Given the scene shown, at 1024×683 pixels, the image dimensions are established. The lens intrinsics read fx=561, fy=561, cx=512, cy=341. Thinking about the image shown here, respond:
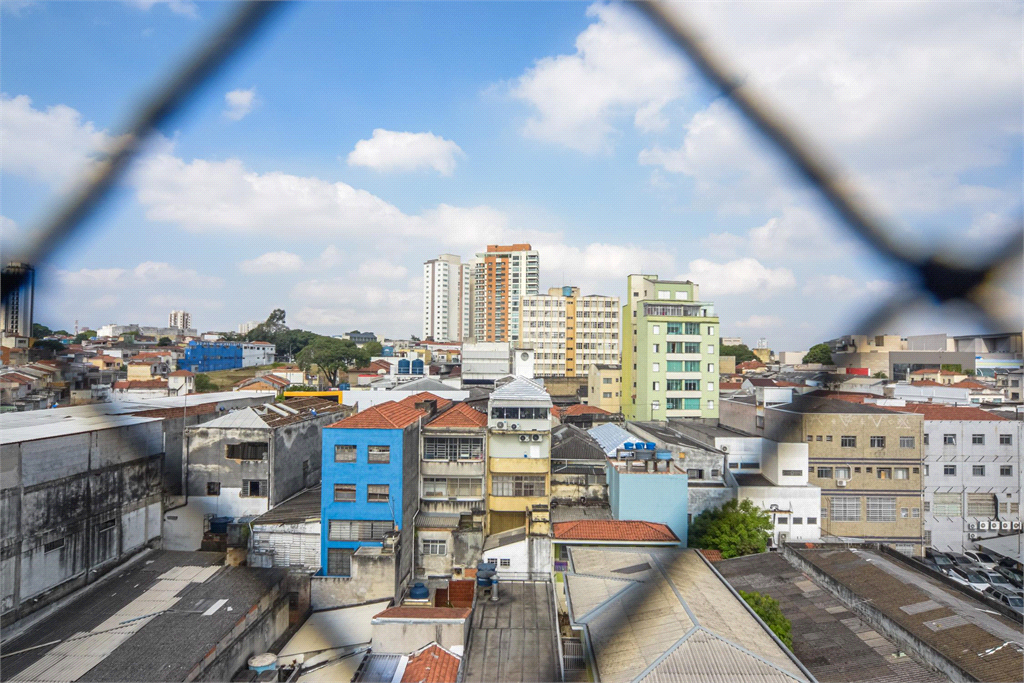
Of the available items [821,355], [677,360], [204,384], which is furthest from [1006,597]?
[204,384]

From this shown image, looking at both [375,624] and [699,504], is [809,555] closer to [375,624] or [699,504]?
[699,504]

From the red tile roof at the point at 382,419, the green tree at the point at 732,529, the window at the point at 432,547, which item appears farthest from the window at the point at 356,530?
the green tree at the point at 732,529

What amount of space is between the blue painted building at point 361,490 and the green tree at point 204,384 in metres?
15.3

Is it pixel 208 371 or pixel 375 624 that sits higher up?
pixel 208 371

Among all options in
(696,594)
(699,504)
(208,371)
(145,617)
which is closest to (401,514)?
(145,617)

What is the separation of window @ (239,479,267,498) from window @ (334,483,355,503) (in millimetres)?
1810

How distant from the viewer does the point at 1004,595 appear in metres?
11.1

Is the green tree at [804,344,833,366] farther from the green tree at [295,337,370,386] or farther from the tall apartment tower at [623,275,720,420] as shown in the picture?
the green tree at [295,337,370,386]

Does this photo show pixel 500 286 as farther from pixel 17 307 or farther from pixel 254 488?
pixel 17 307

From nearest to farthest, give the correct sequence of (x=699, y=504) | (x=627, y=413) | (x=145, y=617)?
(x=145, y=617) → (x=699, y=504) → (x=627, y=413)

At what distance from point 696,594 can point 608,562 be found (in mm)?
1457

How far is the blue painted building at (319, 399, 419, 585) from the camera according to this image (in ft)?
31.6

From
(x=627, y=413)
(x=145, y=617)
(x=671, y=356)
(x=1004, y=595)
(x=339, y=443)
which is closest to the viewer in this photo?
(x=145, y=617)

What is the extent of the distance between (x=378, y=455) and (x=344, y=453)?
23.4 inches
